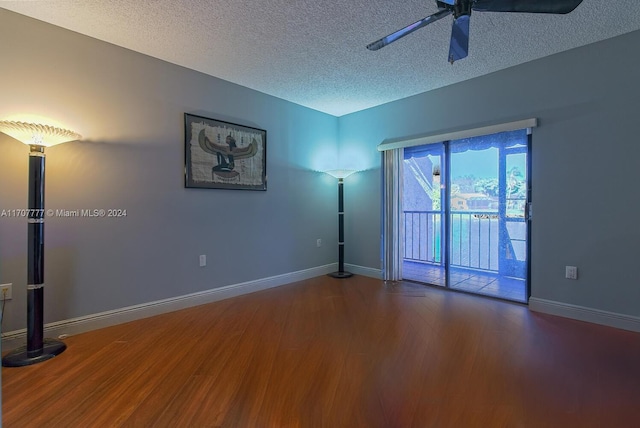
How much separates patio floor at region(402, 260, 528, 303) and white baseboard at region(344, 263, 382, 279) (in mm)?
361

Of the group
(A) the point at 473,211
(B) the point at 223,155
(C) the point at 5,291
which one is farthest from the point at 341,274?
(C) the point at 5,291

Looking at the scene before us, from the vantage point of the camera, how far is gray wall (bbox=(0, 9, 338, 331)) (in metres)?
2.40

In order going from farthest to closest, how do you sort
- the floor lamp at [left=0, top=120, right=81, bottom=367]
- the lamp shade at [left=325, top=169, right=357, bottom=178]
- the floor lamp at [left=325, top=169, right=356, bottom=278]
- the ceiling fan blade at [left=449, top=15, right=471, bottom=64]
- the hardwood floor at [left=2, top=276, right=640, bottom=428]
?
the floor lamp at [left=325, top=169, right=356, bottom=278] < the lamp shade at [left=325, top=169, right=357, bottom=178] < the floor lamp at [left=0, top=120, right=81, bottom=367] < the ceiling fan blade at [left=449, top=15, right=471, bottom=64] < the hardwood floor at [left=2, top=276, right=640, bottom=428]

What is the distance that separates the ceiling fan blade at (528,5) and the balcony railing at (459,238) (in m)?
2.24

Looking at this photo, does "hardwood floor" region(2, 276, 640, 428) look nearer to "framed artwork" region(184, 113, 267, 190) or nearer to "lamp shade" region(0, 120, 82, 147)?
"framed artwork" region(184, 113, 267, 190)

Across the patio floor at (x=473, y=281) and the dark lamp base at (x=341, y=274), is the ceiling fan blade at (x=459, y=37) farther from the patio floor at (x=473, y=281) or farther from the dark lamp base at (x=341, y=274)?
the dark lamp base at (x=341, y=274)

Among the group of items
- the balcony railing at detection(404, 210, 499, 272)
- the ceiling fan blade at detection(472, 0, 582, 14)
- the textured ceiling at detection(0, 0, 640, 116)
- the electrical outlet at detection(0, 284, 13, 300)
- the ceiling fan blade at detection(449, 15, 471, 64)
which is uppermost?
the textured ceiling at detection(0, 0, 640, 116)

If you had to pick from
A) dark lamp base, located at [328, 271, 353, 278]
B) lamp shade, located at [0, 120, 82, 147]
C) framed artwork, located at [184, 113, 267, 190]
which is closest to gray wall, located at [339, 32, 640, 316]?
dark lamp base, located at [328, 271, 353, 278]

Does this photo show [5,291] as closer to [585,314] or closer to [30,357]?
[30,357]

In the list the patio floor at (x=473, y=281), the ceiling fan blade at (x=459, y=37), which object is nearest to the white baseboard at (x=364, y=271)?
the patio floor at (x=473, y=281)

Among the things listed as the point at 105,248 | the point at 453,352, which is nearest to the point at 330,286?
the point at 453,352

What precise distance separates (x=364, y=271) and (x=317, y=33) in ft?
10.3

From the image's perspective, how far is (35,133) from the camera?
86.1 inches

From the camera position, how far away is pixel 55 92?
8.32 feet
